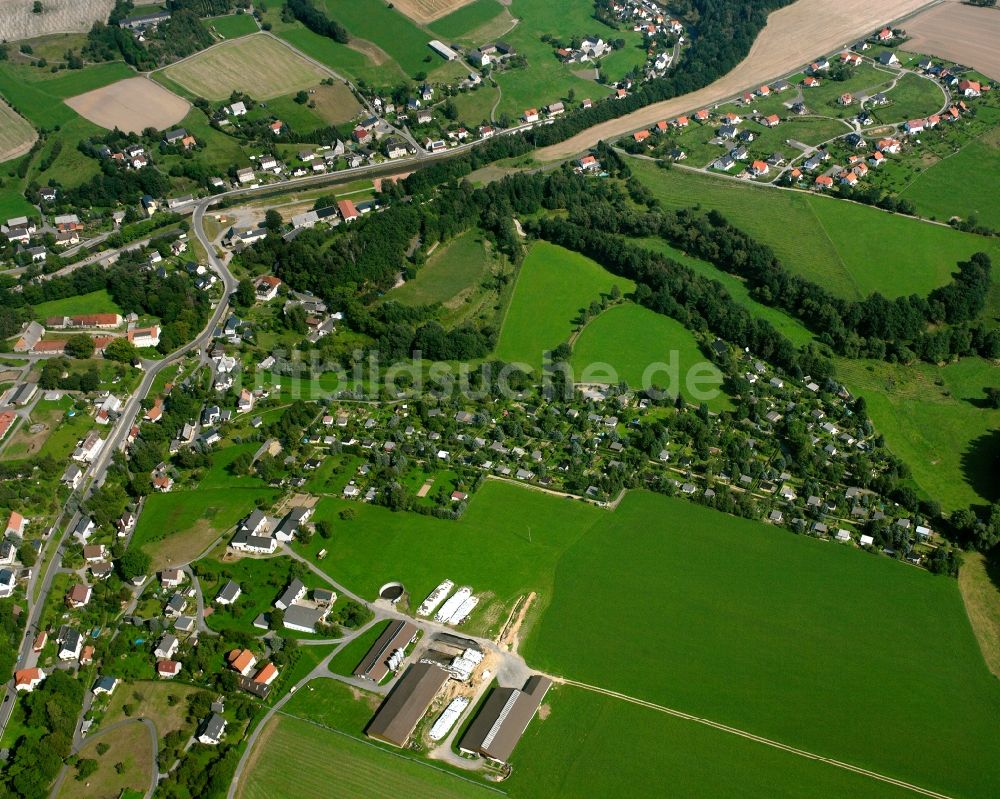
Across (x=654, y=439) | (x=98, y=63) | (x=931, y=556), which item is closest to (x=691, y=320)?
(x=654, y=439)

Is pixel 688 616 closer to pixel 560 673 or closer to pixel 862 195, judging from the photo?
pixel 560 673

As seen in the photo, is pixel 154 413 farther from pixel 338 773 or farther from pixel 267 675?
pixel 338 773

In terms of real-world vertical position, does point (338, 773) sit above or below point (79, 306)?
below

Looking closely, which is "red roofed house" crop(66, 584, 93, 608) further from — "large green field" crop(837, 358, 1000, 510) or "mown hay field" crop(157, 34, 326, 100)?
"mown hay field" crop(157, 34, 326, 100)

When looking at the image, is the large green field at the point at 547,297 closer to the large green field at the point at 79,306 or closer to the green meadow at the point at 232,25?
the large green field at the point at 79,306

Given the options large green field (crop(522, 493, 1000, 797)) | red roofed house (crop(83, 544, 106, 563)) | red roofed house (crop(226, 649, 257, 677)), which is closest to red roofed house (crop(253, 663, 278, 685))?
red roofed house (crop(226, 649, 257, 677))

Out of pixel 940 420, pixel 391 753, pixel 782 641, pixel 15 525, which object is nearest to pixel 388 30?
pixel 15 525
